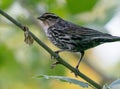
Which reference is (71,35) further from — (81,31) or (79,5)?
(79,5)

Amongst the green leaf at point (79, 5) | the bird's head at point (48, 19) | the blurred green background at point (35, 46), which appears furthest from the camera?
the bird's head at point (48, 19)

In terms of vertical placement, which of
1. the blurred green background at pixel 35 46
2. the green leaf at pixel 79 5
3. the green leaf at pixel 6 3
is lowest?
the blurred green background at pixel 35 46

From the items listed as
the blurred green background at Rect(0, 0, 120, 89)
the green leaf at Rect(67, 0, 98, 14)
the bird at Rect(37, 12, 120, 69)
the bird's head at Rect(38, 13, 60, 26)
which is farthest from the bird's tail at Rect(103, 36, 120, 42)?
the bird's head at Rect(38, 13, 60, 26)

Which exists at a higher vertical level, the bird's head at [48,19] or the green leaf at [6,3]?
the green leaf at [6,3]

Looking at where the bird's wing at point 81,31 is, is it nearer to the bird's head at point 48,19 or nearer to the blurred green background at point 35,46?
the blurred green background at point 35,46

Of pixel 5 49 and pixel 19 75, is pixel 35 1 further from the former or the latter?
pixel 19 75

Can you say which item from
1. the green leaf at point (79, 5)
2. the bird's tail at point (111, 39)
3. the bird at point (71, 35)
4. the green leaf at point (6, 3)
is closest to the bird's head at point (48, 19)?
the bird at point (71, 35)
